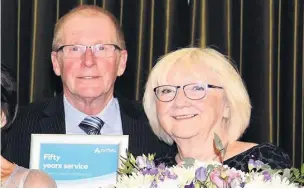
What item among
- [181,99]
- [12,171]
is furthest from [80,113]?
[12,171]

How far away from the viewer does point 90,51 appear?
228 cm

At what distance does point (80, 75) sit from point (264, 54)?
3.47 ft

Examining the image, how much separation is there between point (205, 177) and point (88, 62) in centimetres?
101

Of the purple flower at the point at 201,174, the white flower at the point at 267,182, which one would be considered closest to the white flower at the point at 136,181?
the purple flower at the point at 201,174

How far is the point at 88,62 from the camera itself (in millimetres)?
2270

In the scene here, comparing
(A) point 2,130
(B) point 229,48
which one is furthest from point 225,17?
(A) point 2,130

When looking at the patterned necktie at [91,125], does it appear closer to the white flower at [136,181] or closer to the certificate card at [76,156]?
the certificate card at [76,156]

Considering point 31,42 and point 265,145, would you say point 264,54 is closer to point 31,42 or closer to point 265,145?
point 265,145

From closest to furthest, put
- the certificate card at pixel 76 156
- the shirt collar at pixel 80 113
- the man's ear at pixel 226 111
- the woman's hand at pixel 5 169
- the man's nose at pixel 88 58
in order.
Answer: the woman's hand at pixel 5 169 < the certificate card at pixel 76 156 < the man's ear at pixel 226 111 < the man's nose at pixel 88 58 < the shirt collar at pixel 80 113

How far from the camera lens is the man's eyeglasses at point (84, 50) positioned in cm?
229

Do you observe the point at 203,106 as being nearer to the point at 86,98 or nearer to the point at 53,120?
the point at 86,98

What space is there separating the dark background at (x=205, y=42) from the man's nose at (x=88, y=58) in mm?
724

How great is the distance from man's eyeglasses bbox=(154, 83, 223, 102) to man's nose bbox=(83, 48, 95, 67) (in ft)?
1.08

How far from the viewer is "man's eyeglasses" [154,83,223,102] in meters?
2.03
